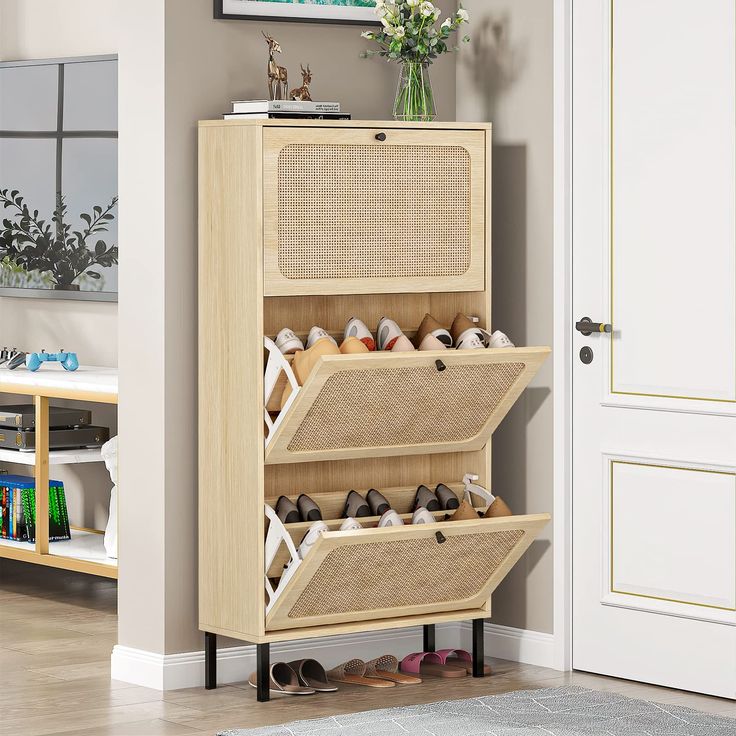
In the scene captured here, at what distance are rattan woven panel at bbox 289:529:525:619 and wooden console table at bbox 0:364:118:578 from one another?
4.31ft

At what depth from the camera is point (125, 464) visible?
4.29m

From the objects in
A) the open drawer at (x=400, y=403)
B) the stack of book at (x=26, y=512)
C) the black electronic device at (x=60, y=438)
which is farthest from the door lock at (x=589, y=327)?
the stack of book at (x=26, y=512)

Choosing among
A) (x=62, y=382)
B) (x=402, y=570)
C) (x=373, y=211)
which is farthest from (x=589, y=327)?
(x=62, y=382)

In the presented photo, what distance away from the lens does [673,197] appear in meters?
4.09

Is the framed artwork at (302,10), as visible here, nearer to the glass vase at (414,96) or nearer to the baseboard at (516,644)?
the glass vase at (414,96)

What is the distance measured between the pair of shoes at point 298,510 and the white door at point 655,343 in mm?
793

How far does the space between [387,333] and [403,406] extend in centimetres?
26

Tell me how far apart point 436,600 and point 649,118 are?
1.43 metres

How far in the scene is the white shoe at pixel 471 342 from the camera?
4156 mm

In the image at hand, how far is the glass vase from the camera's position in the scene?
4254mm

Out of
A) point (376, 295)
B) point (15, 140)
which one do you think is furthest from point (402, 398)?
point (15, 140)

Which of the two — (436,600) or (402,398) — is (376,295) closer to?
(402,398)

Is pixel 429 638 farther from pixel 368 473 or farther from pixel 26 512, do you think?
pixel 26 512

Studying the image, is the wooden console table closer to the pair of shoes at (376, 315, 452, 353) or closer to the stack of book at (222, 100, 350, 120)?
the pair of shoes at (376, 315, 452, 353)
